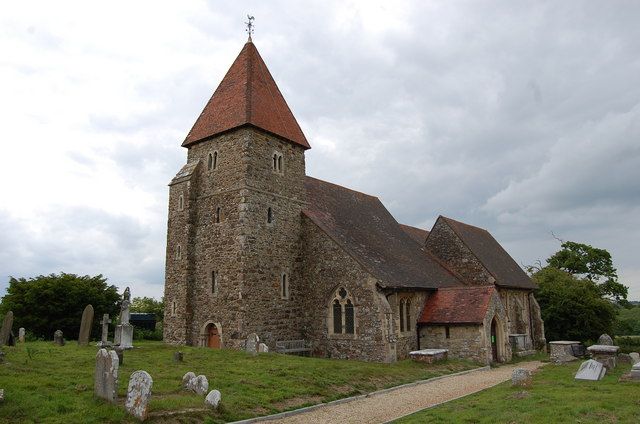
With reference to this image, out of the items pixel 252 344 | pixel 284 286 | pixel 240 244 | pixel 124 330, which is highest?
pixel 240 244

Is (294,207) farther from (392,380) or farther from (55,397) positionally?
(55,397)

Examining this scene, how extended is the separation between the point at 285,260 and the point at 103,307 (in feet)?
51.0

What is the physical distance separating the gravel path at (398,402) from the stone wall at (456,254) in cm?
1259

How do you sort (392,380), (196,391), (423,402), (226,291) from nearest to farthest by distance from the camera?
(196,391), (423,402), (392,380), (226,291)

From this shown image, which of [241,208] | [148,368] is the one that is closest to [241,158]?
[241,208]

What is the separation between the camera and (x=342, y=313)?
23.8m

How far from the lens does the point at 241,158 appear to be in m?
24.1

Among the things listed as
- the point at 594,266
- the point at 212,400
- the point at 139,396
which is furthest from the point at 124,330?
the point at 594,266

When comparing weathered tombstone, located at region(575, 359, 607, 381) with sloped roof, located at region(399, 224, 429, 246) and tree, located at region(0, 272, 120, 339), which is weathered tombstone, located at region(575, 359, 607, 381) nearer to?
sloped roof, located at region(399, 224, 429, 246)

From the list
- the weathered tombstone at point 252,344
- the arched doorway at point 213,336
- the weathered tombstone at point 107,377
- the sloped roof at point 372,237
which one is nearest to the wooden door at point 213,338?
the arched doorway at point 213,336

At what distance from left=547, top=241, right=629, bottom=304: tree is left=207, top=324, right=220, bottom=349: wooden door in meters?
43.5

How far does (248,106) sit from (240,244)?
6.93 m

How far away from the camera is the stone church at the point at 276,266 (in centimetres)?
2311

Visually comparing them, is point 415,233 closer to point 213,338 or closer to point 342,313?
point 342,313
